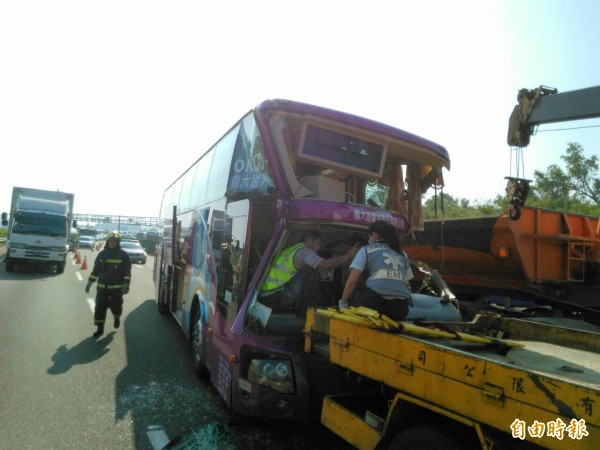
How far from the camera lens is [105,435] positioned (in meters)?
4.27

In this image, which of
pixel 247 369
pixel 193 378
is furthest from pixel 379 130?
pixel 193 378

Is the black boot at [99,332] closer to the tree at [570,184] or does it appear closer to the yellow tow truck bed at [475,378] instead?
the yellow tow truck bed at [475,378]

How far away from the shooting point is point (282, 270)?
443 cm

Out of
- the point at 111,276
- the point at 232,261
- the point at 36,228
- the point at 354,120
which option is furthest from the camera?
the point at 36,228

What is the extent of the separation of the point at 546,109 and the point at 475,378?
502 centimetres

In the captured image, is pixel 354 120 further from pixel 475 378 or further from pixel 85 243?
pixel 85 243

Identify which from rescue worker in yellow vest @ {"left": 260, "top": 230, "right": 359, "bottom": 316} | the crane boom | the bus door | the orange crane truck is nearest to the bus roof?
the bus door

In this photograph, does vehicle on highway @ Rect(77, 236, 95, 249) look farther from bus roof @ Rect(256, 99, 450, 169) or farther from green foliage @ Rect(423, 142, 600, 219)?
bus roof @ Rect(256, 99, 450, 169)

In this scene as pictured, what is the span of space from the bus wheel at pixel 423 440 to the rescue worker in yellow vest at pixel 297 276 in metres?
1.89

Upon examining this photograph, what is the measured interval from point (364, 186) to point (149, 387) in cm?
356

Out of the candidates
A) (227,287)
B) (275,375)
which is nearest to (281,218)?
(227,287)

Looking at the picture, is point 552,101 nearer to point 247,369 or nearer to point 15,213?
point 247,369

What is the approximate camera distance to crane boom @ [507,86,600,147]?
5621 millimetres

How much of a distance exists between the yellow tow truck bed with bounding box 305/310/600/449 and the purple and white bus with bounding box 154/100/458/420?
0.59 meters
